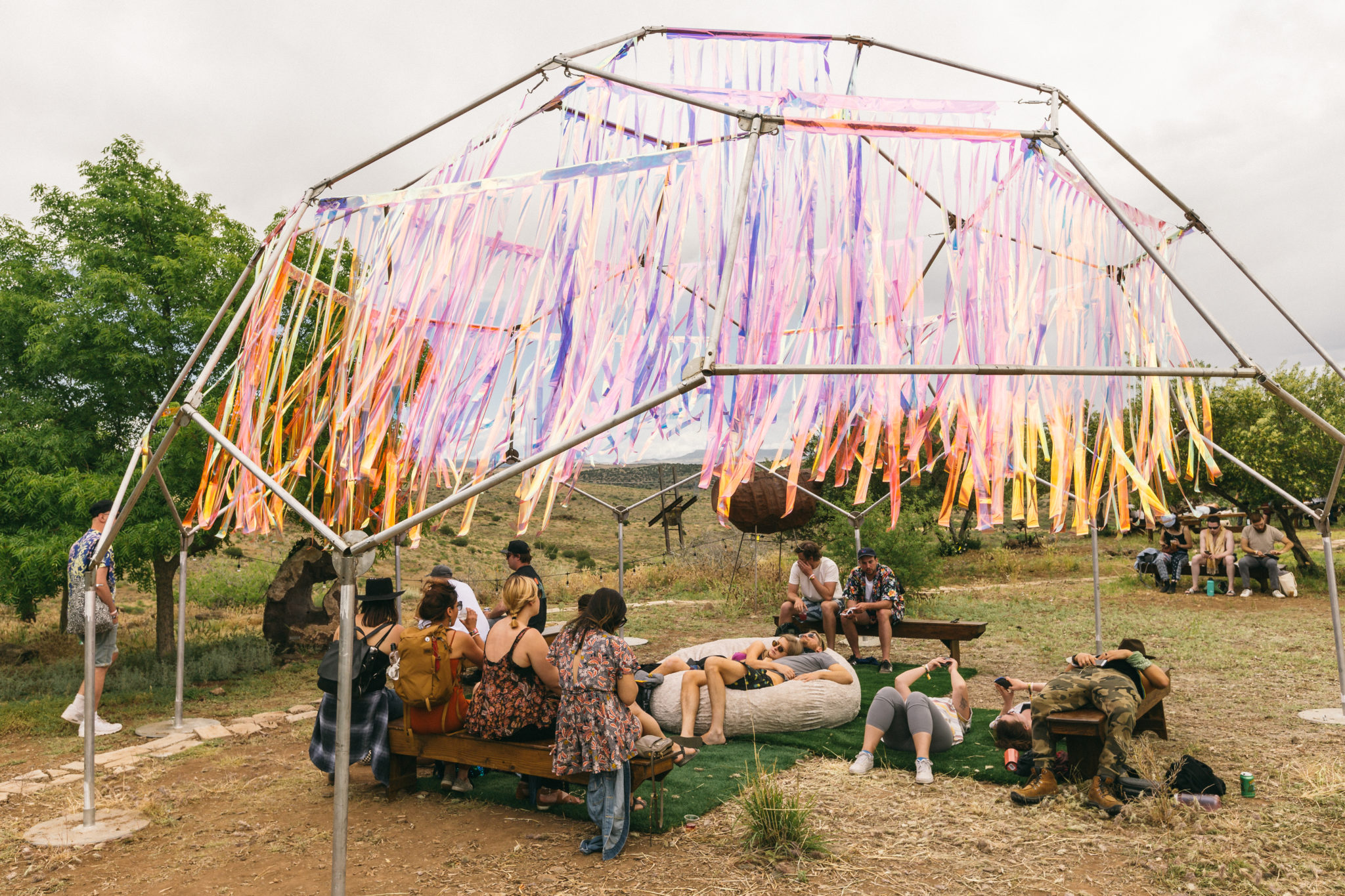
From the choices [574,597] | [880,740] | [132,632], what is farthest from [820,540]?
[132,632]

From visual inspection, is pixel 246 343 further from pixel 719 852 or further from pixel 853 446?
pixel 719 852

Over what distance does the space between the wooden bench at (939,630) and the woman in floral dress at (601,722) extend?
14.9 ft

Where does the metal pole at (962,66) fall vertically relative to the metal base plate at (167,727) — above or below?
above

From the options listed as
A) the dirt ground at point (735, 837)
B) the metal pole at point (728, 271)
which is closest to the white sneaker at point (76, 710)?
the dirt ground at point (735, 837)

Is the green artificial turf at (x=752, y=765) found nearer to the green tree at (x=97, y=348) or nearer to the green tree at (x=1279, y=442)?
the green tree at (x=97, y=348)

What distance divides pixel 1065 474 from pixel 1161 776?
2.02 m

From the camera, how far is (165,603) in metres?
9.04

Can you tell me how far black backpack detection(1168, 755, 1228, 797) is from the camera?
4246 mm

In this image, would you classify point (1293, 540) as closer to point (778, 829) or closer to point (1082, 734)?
point (1082, 734)

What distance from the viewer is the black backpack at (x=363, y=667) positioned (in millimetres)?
4363

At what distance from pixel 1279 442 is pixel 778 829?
1345 centimetres

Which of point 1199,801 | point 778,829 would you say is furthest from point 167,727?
point 1199,801

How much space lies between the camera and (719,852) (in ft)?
12.6

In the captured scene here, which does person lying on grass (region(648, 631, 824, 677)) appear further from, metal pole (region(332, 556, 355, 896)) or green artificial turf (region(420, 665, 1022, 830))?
metal pole (region(332, 556, 355, 896))
